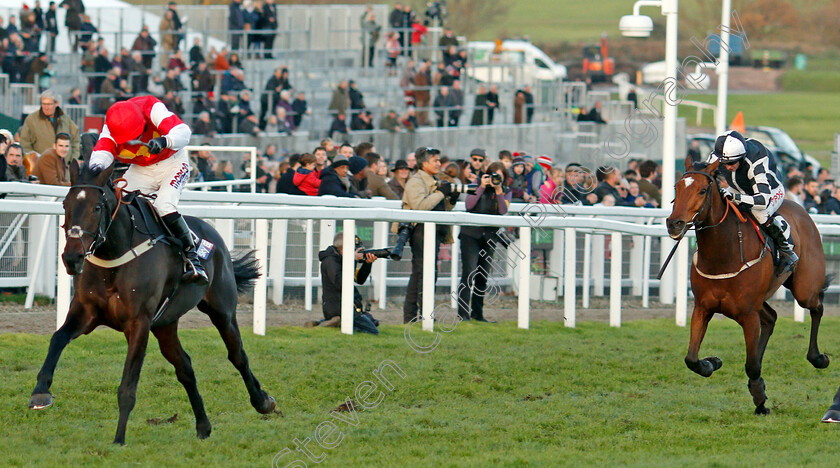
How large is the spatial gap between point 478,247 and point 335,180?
1.69 metres

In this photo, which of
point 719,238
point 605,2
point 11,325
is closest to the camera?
point 719,238

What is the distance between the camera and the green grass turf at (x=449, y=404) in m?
6.34

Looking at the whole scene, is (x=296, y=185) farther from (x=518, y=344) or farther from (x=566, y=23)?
(x=566, y=23)

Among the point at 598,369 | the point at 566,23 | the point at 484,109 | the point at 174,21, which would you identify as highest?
the point at 566,23

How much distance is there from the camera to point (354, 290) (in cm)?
956

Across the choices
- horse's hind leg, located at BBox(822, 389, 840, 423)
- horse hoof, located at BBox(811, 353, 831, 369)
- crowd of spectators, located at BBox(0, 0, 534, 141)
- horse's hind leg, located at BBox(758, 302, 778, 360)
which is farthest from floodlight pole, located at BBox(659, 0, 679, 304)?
crowd of spectators, located at BBox(0, 0, 534, 141)

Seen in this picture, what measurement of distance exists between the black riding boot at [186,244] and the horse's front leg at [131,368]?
0.48 meters

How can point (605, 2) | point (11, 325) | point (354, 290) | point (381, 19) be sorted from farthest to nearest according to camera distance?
Result: point (605, 2)
point (381, 19)
point (354, 290)
point (11, 325)

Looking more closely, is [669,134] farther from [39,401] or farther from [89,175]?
[39,401]

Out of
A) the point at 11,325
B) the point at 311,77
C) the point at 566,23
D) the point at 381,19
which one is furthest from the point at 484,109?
the point at 566,23

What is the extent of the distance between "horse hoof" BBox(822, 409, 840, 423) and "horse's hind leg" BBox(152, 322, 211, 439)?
3644mm

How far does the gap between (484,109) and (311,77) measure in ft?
10.7

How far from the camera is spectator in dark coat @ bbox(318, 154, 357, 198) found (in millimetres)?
11562

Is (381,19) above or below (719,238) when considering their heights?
above
